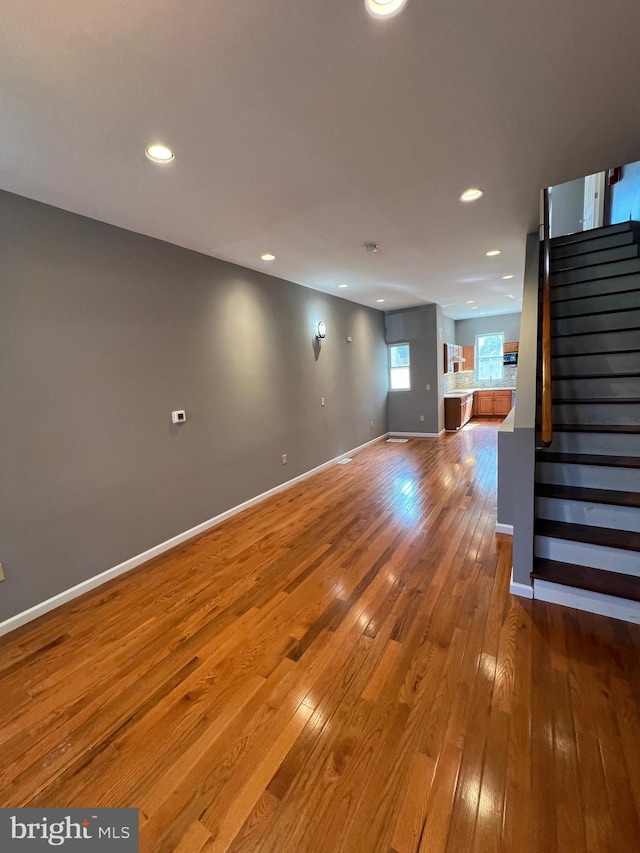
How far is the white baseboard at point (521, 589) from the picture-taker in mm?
2119

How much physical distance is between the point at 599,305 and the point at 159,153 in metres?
3.80

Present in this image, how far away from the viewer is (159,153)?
6.04ft

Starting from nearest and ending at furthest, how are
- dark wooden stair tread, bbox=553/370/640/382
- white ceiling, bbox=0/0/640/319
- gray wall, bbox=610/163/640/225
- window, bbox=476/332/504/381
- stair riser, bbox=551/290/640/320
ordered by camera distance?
white ceiling, bbox=0/0/640/319, dark wooden stair tread, bbox=553/370/640/382, stair riser, bbox=551/290/640/320, gray wall, bbox=610/163/640/225, window, bbox=476/332/504/381

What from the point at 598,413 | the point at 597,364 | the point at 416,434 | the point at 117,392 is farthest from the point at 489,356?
the point at 117,392

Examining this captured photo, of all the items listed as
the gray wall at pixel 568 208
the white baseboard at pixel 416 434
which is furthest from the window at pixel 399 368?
the gray wall at pixel 568 208

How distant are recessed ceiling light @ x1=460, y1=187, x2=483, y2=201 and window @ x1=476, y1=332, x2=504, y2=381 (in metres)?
7.69

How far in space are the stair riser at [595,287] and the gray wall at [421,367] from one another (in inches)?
135

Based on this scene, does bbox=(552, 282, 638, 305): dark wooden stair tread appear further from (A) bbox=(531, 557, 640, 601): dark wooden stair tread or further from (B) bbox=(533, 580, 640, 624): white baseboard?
(B) bbox=(533, 580, 640, 624): white baseboard

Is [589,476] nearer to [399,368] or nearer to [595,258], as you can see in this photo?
[595,258]

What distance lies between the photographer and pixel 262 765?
129cm

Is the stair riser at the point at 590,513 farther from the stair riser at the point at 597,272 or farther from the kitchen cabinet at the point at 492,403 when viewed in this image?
the kitchen cabinet at the point at 492,403

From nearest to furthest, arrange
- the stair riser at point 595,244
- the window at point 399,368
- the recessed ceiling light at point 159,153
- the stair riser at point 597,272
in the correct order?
the recessed ceiling light at point 159,153, the stair riser at point 597,272, the stair riser at point 595,244, the window at point 399,368

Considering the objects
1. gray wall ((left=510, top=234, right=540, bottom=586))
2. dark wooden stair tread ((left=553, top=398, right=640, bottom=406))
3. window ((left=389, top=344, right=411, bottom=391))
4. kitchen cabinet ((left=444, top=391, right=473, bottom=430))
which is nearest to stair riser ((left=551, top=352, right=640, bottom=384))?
dark wooden stair tread ((left=553, top=398, right=640, bottom=406))

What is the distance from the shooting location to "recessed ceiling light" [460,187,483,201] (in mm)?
2449
